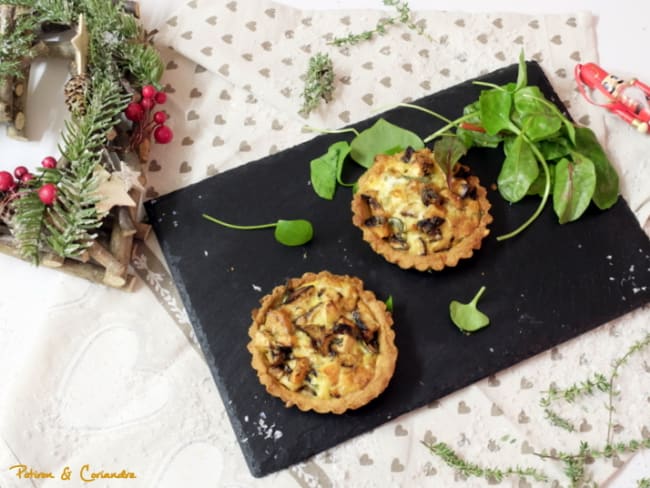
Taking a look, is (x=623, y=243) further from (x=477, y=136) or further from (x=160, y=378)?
(x=160, y=378)

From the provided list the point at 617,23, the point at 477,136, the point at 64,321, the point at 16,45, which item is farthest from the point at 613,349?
the point at 16,45

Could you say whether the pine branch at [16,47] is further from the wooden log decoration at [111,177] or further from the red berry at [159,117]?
the red berry at [159,117]

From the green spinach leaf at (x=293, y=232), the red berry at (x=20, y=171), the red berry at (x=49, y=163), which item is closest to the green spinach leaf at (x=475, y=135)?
the green spinach leaf at (x=293, y=232)

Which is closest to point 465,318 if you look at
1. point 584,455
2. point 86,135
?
point 584,455

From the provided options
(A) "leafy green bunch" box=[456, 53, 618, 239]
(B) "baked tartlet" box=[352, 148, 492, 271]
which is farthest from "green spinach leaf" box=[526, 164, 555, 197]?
(B) "baked tartlet" box=[352, 148, 492, 271]

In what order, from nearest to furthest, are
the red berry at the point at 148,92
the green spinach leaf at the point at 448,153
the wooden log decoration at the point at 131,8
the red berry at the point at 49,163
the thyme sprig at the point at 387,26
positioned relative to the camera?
the red berry at the point at 49,163 < the green spinach leaf at the point at 448,153 < the red berry at the point at 148,92 < the wooden log decoration at the point at 131,8 < the thyme sprig at the point at 387,26

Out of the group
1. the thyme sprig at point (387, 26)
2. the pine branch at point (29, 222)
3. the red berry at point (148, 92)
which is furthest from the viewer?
the thyme sprig at point (387, 26)
